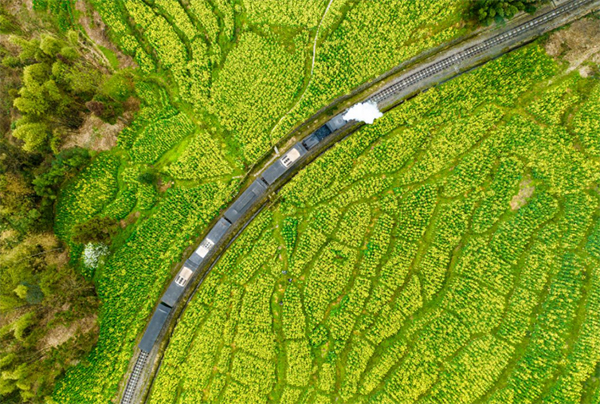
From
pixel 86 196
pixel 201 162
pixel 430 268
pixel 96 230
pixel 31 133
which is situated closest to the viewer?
pixel 31 133

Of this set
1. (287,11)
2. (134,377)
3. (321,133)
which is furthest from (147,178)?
(287,11)

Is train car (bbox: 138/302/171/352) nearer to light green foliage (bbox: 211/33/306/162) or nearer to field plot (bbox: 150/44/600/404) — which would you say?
field plot (bbox: 150/44/600/404)

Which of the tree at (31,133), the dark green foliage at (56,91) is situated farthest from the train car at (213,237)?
the tree at (31,133)

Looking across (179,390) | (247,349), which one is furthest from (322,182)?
(179,390)

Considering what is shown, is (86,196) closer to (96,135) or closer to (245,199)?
(96,135)

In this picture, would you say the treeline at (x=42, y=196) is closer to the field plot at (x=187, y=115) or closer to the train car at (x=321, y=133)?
the field plot at (x=187, y=115)
